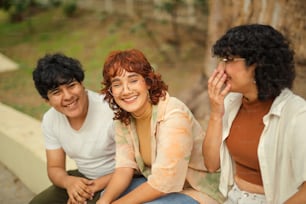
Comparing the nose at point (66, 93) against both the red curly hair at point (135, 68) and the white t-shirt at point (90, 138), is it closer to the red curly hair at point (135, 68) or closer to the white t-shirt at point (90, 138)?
the white t-shirt at point (90, 138)

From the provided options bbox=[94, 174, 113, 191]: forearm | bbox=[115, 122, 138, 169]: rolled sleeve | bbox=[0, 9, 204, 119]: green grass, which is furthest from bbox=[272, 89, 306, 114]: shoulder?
bbox=[0, 9, 204, 119]: green grass

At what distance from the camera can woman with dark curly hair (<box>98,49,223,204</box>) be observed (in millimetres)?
2254

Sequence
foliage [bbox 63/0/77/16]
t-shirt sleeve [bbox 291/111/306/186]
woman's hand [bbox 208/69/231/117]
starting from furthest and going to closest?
foliage [bbox 63/0/77/16] → woman's hand [bbox 208/69/231/117] → t-shirt sleeve [bbox 291/111/306/186]

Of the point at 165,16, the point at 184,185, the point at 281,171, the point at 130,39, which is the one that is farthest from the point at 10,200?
the point at 165,16

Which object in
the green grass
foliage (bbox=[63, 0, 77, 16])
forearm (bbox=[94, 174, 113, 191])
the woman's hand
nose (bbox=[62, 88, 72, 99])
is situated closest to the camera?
the woman's hand

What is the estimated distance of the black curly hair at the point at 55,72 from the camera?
260cm

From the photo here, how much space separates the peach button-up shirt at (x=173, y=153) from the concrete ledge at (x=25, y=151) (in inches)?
43.3

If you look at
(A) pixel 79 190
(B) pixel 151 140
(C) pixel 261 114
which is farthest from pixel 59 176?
(C) pixel 261 114

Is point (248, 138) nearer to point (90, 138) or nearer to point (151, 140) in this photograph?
point (151, 140)

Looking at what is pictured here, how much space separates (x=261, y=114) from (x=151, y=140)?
24.7 inches

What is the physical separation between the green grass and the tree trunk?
2696 millimetres

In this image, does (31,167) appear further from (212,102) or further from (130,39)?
(130,39)

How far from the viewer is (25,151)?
12.4 feet

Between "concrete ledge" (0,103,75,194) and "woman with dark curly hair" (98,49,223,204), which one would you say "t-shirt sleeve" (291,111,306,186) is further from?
"concrete ledge" (0,103,75,194)
